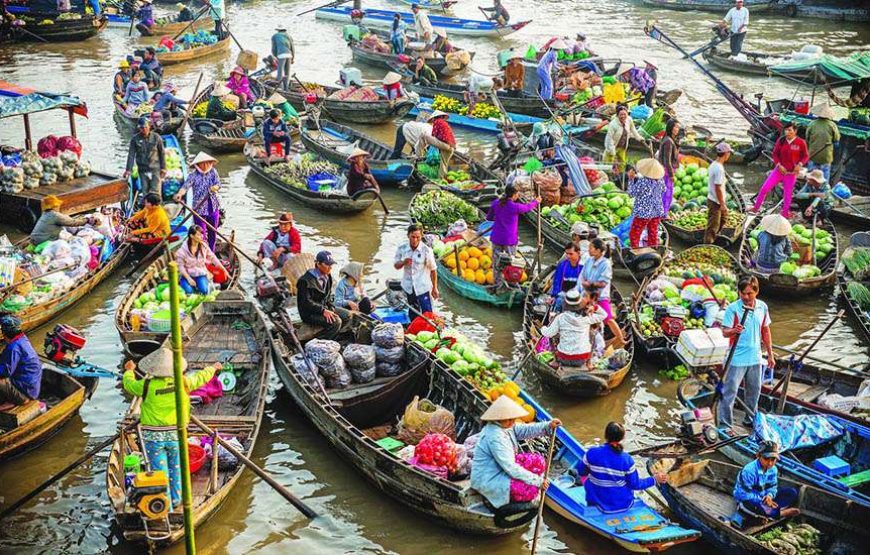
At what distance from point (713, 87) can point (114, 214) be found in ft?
55.7

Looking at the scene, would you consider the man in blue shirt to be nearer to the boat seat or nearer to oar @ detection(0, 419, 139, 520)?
the boat seat

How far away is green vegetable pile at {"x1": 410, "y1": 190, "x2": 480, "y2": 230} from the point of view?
15766mm

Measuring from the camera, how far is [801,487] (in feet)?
28.2

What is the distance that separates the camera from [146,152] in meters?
15.7

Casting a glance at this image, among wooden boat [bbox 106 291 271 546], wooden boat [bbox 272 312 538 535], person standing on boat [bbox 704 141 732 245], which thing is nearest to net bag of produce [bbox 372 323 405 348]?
wooden boat [bbox 272 312 538 535]

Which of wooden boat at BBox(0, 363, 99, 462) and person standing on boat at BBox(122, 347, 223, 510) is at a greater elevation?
person standing on boat at BBox(122, 347, 223, 510)

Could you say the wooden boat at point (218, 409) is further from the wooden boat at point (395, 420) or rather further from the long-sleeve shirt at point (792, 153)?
the long-sleeve shirt at point (792, 153)

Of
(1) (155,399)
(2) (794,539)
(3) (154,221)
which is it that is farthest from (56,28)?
(2) (794,539)

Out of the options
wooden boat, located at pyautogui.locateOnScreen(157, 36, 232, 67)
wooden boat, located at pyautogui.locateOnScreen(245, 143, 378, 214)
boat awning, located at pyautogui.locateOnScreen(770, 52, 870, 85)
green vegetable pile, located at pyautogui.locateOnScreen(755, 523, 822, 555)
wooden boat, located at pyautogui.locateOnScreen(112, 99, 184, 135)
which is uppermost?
boat awning, located at pyautogui.locateOnScreen(770, 52, 870, 85)

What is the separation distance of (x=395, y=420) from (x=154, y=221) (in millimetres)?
5528

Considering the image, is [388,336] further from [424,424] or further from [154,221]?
[154,221]

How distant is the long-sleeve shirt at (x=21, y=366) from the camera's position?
388 inches

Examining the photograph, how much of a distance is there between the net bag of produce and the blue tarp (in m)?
3.90

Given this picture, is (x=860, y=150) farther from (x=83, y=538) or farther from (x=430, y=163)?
(x=83, y=538)
